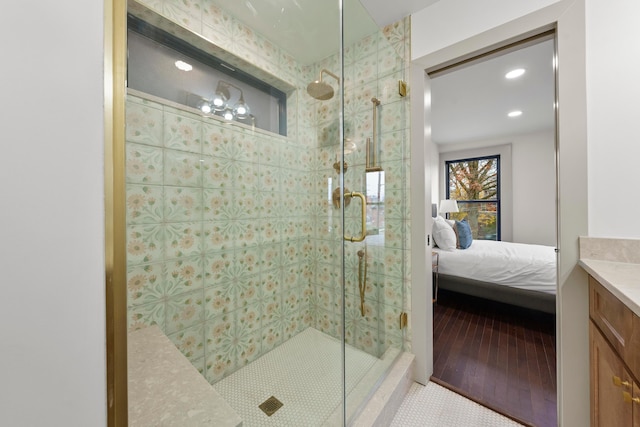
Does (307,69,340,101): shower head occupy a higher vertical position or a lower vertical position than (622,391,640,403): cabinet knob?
higher

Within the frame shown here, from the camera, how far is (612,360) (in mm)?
802

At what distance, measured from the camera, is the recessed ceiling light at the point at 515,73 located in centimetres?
228

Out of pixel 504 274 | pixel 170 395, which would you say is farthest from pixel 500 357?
pixel 170 395

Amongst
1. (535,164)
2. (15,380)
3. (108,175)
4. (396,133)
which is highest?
(535,164)

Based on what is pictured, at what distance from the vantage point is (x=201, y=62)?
1.30 m

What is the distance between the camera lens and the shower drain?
1.17m

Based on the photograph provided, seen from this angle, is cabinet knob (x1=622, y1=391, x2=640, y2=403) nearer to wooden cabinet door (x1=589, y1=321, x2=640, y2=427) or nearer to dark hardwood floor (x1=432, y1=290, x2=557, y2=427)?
wooden cabinet door (x1=589, y1=321, x2=640, y2=427)

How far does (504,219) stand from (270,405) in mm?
4927

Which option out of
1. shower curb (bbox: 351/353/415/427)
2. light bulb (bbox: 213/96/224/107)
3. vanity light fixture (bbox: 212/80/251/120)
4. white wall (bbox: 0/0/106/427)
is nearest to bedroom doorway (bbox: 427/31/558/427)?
shower curb (bbox: 351/353/415/427)

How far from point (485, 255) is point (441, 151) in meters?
2.88

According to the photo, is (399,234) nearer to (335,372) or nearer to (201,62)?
(335,372)

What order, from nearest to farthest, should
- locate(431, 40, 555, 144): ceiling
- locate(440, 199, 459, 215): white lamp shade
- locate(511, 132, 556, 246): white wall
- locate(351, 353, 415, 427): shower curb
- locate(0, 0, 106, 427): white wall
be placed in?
locate(0, 0, 106, 427): white wall
locate(351, 353, 415, 427): shower curb
locate(431, 40, 555, 144): ceiling
locate(511, 132, 556, 246): white wall
locate(440, 199, 459, 215): white lamp shade

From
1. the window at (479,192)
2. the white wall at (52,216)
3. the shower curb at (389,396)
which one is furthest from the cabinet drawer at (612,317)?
the window at (479,192)

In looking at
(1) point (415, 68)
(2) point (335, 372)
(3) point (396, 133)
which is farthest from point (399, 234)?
(1) point (415, 68)
